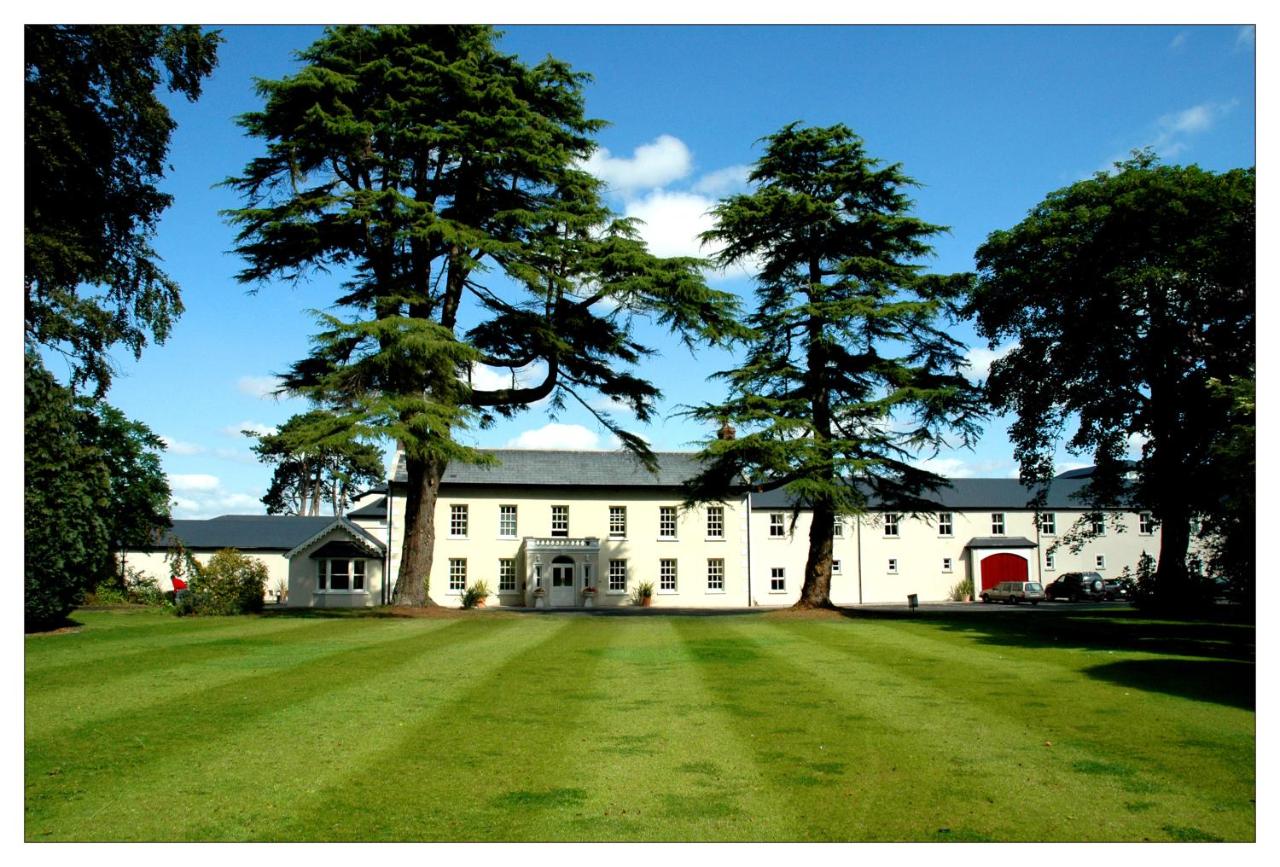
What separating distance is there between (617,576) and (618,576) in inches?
2.1

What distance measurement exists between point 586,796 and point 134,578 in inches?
1720

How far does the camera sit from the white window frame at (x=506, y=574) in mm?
47594

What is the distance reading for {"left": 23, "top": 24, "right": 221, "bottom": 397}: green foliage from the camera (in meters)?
19.2

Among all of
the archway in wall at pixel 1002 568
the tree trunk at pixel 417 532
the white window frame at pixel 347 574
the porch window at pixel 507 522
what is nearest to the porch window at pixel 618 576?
the porch window at pixel 507 522

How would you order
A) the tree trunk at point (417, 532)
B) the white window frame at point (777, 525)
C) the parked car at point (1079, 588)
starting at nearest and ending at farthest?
the tree trunk at point (417, 532) < the parked car at point (1079, 588) < the white window frame at point (777, 525)

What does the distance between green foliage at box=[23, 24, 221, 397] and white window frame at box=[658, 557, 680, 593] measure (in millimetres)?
29782

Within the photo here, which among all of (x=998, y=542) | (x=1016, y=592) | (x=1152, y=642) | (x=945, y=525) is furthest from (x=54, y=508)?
(x=998, y=542)

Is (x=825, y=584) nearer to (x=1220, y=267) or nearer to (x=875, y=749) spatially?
(x=1220, y=267)

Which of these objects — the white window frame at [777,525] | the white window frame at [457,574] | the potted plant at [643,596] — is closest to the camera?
the white window frame at [457,574]

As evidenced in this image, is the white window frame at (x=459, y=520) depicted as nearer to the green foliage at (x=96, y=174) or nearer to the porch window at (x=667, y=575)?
the porch window at (x=667, y=575)

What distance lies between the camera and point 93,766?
8.09 m

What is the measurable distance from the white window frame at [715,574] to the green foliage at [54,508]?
3348cm

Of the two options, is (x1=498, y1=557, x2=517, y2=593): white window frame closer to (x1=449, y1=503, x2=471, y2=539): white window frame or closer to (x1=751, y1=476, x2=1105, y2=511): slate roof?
(x1=449, y1=503, x2=471, y2=539): white window frame

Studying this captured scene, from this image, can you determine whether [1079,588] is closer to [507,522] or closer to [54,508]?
[507,522]
